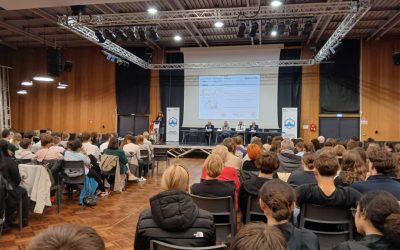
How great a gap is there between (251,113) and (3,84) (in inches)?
456

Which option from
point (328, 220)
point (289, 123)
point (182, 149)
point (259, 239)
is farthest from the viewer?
point (289, 123)

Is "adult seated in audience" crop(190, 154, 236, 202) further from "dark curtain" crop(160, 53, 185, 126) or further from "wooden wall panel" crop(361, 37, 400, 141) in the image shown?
"wooden wall panel" crop(361, 37, 400, 141)

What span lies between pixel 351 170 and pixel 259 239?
9.01 ft

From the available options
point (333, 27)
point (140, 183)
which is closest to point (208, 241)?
point (140, 183)

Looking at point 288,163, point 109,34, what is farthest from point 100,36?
point 288,163

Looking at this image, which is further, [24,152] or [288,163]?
[24,152]

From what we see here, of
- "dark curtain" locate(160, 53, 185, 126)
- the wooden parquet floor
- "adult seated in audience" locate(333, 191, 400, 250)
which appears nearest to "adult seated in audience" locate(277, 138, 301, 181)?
the wooden parquet floor

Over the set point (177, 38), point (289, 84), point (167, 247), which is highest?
point (177, 38)

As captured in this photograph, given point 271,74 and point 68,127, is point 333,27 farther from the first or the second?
point 68,127

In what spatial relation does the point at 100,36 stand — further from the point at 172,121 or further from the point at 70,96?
the point at 70,96

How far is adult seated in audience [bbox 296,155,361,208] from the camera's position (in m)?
2.70

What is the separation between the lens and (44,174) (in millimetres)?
4598

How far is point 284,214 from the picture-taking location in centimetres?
189

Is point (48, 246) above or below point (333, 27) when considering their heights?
below
